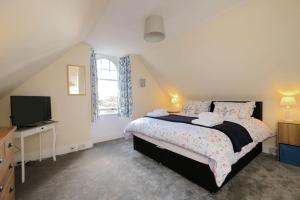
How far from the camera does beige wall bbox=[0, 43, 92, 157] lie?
114 inches

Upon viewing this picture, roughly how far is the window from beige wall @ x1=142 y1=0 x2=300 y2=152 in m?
1.04

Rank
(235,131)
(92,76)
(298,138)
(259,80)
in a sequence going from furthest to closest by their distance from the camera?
(92,76) → (259,80) → (298,138) → (235,131)

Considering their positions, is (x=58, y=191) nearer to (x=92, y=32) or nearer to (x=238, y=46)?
(x=92, y=32)

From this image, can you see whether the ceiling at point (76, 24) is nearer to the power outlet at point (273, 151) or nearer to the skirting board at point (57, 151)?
the skirting board at point (57, 151)

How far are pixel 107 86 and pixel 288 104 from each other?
157 inches

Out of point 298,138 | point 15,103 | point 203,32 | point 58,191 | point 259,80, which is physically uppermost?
point 203,32

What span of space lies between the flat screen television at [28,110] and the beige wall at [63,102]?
349mm

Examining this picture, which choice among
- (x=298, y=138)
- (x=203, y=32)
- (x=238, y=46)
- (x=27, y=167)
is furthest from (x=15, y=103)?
(x=298, y=138)

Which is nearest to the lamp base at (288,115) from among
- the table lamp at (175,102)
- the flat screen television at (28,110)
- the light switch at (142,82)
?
the table lamp at (175,102)

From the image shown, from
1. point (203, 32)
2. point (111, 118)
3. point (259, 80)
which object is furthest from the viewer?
point (111, 118)

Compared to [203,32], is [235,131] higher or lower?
lower

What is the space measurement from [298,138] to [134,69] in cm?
379

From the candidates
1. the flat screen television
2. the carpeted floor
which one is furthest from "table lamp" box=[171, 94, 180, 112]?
the flat screen television

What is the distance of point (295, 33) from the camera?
82.2 inches
